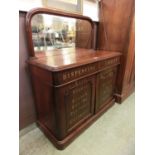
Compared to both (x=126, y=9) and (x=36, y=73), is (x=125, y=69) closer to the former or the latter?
(x=126, y=9)

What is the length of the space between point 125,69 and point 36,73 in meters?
1.27

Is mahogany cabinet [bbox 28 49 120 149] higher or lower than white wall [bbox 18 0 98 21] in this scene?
lower

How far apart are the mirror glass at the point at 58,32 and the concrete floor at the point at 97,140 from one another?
947 millimetres

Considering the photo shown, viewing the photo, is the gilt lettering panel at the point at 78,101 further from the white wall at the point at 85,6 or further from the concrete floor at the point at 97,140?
the white wall at the point at 85,6

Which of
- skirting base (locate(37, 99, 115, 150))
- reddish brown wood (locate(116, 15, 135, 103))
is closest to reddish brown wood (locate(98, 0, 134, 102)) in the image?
reddish brown wood (locate(116, 15, 135, 103))

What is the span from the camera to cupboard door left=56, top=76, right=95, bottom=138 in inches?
41.6

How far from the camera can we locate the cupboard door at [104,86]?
1.45 metres

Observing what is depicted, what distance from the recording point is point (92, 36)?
1785mm

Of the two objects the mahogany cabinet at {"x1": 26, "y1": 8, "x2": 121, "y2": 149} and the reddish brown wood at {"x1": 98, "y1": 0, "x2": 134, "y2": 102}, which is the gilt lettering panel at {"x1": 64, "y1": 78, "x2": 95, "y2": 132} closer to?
the mahogany cabinet at {"x1": 26, "y1": 8, "x2": 121, "y2": 149}

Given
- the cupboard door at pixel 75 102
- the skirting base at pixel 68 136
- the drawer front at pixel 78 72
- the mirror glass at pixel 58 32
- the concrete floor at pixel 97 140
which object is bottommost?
the concrete floor at pixel 97 140

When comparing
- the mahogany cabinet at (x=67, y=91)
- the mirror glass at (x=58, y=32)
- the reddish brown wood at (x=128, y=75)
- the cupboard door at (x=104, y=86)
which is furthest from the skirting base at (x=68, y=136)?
the mirror glass at (x=58, y=32)

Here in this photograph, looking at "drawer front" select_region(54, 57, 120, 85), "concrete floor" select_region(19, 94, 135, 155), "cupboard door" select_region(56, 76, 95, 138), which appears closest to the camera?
"drawer front" select_region(54, 57, 120, 85)
